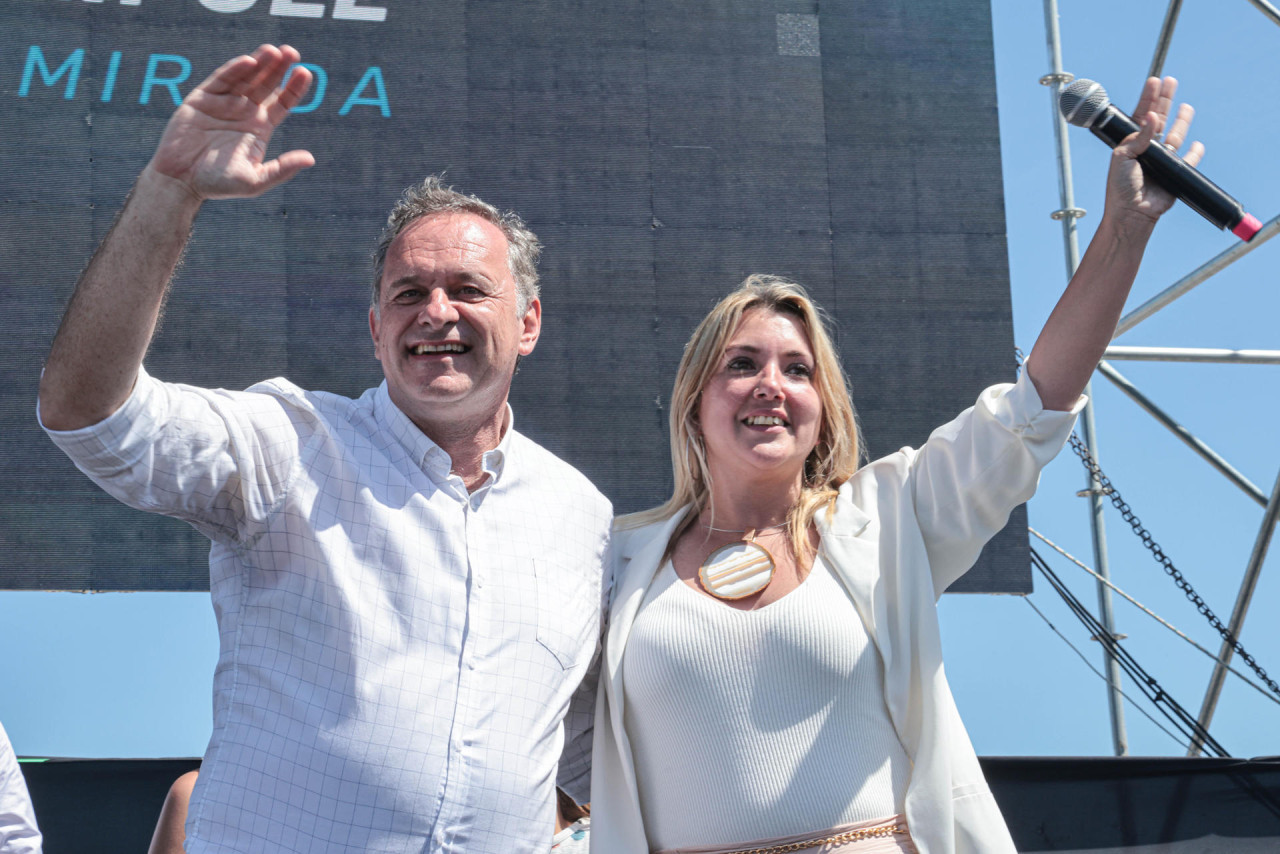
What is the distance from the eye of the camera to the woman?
6.48 feet

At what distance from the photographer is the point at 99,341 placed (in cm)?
153

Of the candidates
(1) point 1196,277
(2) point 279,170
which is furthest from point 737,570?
(1) point 1196,277

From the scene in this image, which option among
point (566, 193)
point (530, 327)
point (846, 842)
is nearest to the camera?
point (846, 842)

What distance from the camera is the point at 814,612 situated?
211 cm

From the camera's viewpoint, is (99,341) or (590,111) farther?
(590,111)

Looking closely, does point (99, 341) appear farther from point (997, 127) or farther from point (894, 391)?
point (997, 127)

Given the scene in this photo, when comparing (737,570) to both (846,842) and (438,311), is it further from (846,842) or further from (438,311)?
(438,311)

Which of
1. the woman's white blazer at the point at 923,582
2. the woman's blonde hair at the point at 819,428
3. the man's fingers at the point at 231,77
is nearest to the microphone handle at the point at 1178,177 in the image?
the woman's white blazer at the point at 923,582

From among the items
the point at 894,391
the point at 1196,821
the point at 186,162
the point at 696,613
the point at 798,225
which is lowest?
the point at 1196,821

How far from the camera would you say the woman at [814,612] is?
1.97 m

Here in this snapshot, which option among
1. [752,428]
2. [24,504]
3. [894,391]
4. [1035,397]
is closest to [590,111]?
[894,391]

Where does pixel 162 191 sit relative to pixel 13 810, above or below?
above

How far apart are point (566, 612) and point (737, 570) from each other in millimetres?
318

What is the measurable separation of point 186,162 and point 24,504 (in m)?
3.50
